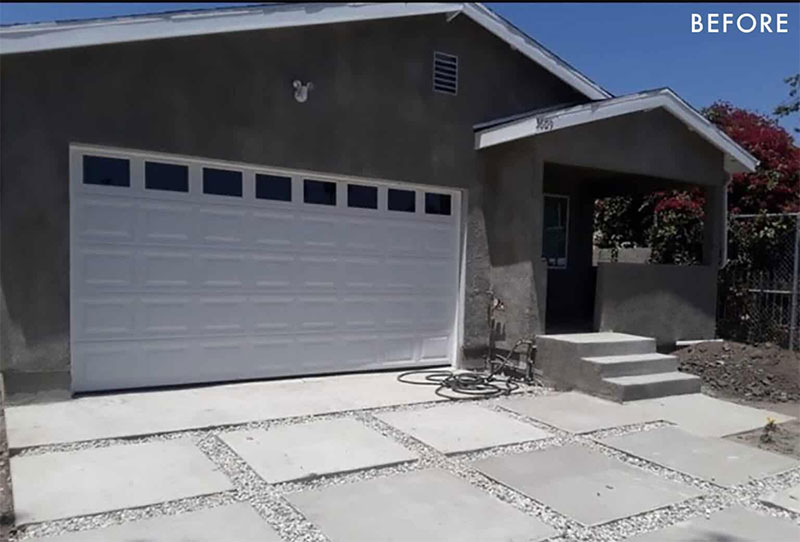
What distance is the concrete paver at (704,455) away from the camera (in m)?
4.86

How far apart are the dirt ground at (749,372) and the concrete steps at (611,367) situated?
731 mm

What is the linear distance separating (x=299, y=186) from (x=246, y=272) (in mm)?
1225

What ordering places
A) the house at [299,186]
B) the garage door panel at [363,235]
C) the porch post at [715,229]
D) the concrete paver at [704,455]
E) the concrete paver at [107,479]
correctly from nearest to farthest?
1. the concrete paver at [107,479]
2. the concrete paver at [704,455]
3. the house at [299,186]
4. the garage door panel at [363,235]
5. the porch post at [715,229]

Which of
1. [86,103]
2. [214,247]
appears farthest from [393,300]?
[86,103]

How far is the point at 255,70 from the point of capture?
7.04 m

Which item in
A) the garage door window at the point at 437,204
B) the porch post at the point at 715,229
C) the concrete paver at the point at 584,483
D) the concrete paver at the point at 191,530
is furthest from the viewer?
the porch post at the point at 715,229

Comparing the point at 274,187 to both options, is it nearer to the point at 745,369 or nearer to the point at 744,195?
the point at 745,369

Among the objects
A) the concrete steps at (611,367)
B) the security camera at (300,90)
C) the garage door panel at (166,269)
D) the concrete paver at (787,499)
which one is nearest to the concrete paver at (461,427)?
the concrete steps at (611,367)

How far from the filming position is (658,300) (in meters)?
9.34

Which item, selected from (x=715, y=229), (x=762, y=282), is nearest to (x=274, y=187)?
(x=715, y=229)

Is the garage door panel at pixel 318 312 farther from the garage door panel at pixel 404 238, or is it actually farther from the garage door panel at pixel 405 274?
the garage door panel at pixel 404 238

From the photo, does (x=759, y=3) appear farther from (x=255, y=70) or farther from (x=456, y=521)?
(x=456, y=521)

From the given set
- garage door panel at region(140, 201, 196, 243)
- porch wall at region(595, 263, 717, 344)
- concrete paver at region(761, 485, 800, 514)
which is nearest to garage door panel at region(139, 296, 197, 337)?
garage door panel at region(140, 201, 196, 243)

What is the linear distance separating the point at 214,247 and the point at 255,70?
2.05 meters
